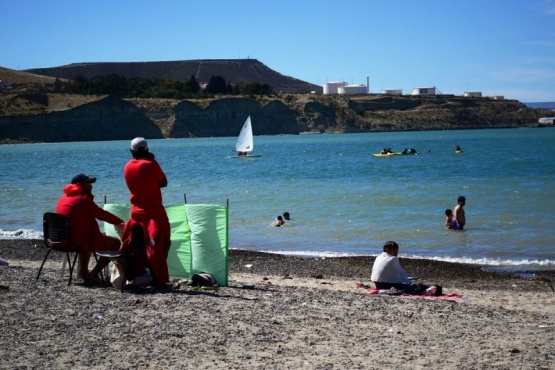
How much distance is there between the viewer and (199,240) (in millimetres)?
11125

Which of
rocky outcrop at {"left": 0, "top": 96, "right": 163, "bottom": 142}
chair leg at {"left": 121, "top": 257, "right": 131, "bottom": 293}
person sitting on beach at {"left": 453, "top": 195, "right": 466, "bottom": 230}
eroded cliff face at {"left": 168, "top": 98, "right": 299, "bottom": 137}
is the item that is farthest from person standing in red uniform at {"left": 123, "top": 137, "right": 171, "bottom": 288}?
eroded cliff face at {"left": 168, "top": 98, "right": 299, "bottom": 137}

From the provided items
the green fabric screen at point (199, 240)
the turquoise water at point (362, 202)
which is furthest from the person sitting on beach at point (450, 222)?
the green fabric screen at point (199, 240)

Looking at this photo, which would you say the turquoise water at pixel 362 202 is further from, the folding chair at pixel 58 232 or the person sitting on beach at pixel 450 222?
the folding chair at pixel 58 232

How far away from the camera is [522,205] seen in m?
29.7

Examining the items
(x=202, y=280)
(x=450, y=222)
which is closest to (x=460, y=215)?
(x=450, y=222)

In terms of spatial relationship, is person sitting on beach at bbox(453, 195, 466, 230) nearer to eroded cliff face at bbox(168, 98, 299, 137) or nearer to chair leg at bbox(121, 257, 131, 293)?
chair leg at bbox(121, 257, 131, 293)

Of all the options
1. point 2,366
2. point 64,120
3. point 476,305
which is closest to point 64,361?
point 2,366

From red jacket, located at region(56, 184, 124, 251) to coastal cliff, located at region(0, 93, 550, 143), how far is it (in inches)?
4748

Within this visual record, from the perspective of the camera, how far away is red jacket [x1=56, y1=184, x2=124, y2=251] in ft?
34.6

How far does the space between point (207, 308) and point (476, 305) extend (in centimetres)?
343

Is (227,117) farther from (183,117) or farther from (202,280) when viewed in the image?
(202,280)

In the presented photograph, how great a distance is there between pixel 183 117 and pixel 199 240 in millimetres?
144623

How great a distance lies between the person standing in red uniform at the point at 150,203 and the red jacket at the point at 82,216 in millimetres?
530

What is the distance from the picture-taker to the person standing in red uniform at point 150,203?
1010 cm
